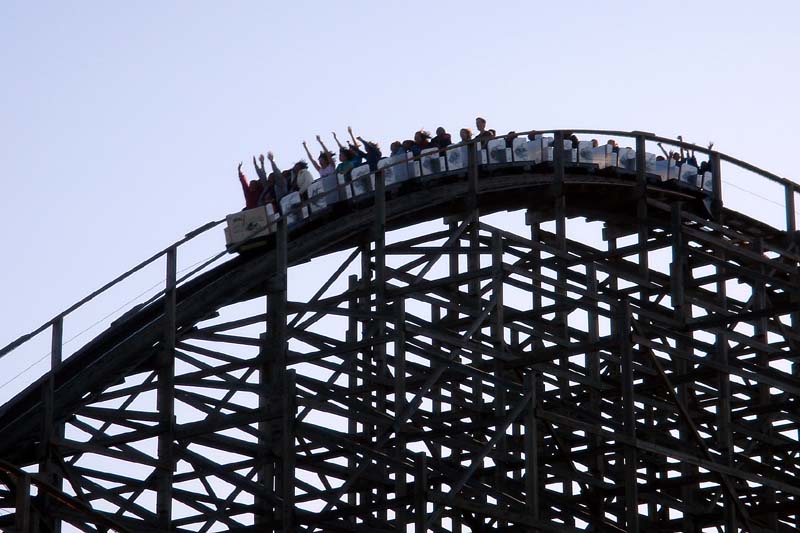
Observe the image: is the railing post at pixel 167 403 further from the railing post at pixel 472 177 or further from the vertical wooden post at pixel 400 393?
the railing post at pixel 472 177

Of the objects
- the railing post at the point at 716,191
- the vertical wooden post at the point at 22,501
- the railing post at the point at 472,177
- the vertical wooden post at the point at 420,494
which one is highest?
the railing post at the point at 716,191

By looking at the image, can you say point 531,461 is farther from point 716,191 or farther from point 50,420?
point 716,191

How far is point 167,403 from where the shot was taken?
23.6m

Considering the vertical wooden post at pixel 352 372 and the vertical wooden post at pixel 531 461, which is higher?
the vertical wooden post at pixel 352 372

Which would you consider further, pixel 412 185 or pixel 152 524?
pixel 412 185

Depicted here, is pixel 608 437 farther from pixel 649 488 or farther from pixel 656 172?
pixel 656 172

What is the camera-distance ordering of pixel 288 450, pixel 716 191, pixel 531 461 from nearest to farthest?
pixel 531 461 → pixel 288 450 → pixel 716 191

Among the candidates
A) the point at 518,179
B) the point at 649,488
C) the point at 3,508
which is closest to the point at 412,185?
the point at 518,179

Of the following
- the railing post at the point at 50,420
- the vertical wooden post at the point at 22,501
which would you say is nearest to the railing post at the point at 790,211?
the railing post at the point at 50,420

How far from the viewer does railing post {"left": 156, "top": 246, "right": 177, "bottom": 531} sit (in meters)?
22.8

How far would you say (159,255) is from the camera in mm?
23656

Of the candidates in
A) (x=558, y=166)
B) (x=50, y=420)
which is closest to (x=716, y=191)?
(x=558, y=166)

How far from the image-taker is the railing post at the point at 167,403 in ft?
74.9

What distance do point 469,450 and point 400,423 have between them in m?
2.62
